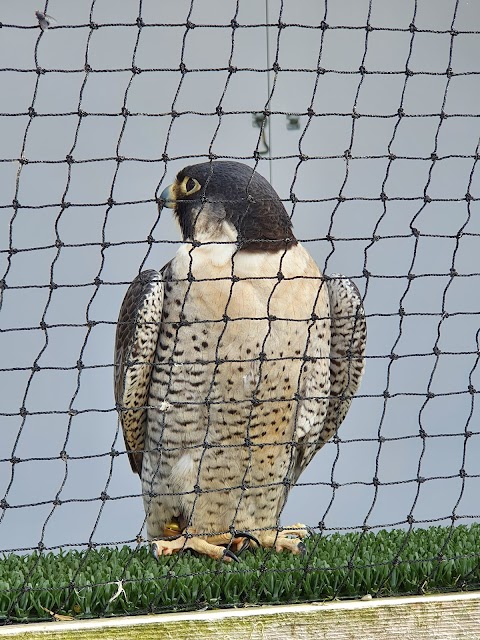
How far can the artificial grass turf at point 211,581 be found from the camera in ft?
6.91

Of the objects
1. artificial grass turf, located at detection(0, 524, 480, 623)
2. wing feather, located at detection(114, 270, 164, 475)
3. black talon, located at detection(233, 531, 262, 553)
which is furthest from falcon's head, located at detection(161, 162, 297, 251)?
artificial grass turf, located at detection(0, 524, 480, 623)

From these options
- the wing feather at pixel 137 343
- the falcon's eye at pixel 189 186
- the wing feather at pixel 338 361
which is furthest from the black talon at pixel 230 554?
the falcon's eye at pixel 189 186

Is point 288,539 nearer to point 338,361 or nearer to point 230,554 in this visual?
point 230,554

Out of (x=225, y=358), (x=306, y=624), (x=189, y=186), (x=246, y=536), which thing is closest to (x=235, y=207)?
(x=189, y=186)

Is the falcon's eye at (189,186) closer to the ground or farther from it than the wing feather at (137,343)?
farther from it

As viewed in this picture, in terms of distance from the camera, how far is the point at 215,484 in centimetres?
312

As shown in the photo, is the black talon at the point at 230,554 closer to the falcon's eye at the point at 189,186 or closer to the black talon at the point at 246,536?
the black talon at the point at 246,536

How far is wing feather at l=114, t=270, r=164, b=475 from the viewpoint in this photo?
298 centimetres

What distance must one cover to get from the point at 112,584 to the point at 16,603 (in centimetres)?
20

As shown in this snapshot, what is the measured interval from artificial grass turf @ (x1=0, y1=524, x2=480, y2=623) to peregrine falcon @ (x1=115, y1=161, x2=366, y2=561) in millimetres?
405

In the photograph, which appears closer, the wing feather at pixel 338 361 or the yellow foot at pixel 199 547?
the yellow foot at pixel 199 547

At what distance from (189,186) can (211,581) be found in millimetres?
1378

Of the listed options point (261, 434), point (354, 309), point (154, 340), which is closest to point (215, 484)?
point (261, 434)

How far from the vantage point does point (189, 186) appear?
3.14 metres
